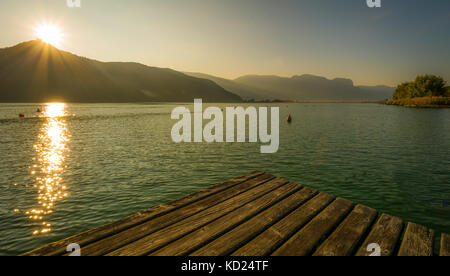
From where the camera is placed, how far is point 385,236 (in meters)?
4.56

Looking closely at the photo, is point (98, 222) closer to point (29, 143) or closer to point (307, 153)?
point (307, 153)

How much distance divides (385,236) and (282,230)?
2.30m

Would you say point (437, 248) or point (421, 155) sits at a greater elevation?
point (421, 155)

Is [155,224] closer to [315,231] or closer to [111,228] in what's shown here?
[111,228]

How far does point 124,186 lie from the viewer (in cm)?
1170

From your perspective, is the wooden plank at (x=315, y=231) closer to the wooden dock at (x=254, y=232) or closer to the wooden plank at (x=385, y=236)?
the wooden dock at (x=254, y=232)

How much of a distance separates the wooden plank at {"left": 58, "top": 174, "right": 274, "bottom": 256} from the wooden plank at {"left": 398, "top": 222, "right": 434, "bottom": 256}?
4136mm

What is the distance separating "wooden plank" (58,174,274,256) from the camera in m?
4.11

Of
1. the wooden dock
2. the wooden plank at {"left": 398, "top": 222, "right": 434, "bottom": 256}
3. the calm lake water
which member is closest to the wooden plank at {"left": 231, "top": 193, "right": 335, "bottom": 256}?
the wooden dock

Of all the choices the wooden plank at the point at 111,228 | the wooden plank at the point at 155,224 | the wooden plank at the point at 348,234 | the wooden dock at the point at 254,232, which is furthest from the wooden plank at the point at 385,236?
the wooden plank at the point at 111,228

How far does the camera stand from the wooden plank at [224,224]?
405cm
